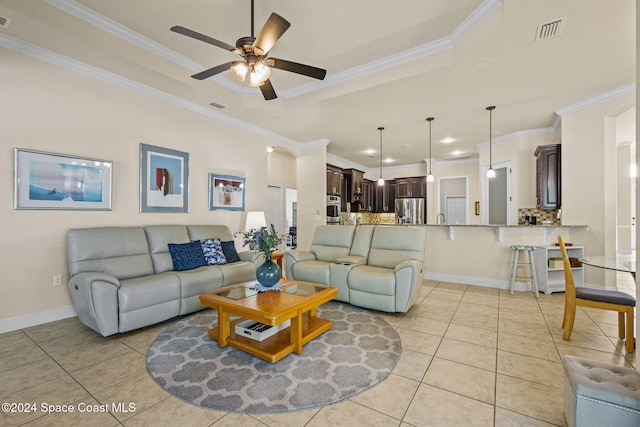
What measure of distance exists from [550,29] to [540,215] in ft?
13.5

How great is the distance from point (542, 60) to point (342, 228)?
3197 millimetres

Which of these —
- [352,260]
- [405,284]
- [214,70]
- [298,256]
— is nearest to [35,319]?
[298,256]

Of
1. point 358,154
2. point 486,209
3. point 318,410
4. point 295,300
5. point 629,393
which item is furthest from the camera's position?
point 358,154

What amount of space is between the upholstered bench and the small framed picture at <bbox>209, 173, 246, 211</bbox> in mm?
4646

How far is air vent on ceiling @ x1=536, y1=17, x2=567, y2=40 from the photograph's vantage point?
2.47 meters

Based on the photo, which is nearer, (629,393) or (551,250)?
(629,393)

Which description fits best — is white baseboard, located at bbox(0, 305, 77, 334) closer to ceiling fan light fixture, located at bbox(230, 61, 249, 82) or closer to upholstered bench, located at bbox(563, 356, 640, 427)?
ceiling fan light fixture, located at bbox(230, 61, 249, 82)

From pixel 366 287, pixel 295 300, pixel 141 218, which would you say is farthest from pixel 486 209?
pixel 141 218

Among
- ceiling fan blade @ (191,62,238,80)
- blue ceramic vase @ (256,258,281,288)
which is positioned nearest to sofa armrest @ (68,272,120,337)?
blue ceramic vase @ (256,258,281,288)

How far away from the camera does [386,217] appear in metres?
9.43

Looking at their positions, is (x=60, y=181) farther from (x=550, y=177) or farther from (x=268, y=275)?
(x=550, y=177)

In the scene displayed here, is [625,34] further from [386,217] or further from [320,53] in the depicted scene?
[386,217]

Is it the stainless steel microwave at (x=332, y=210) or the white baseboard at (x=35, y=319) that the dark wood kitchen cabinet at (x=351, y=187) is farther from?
the white baseboard at (x=35, y=319)

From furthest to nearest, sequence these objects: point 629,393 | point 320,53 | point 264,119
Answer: point 264,119, point 320,53, point 629,393
